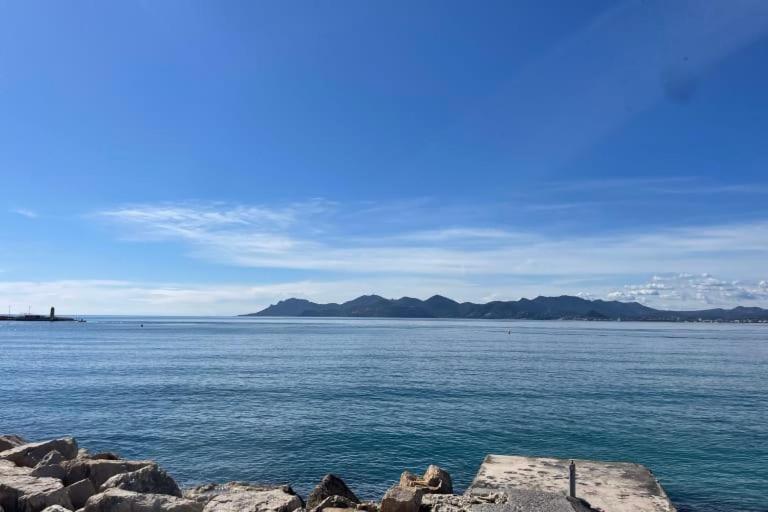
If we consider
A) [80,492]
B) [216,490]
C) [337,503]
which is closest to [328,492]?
[337,503]

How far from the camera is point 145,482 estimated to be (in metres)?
14.6

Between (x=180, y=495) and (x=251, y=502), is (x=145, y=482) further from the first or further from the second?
(x=251, y=502)

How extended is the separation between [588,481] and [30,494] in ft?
50.1

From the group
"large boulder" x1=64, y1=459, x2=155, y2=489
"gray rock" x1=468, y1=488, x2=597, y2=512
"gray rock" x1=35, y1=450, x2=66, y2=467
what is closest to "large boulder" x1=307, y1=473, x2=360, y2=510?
"large boulder" x1=64, y1=459, x2=155, y2=489

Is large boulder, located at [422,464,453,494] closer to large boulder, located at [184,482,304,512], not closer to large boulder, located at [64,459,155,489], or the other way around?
large boulder, located at [184,482,304,512]

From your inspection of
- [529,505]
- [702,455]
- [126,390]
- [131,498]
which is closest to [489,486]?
[529,505]

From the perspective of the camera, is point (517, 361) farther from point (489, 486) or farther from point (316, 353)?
point (489, 486)

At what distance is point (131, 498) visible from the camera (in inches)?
503

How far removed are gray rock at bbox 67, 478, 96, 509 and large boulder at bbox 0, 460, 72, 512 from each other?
374 millimetres

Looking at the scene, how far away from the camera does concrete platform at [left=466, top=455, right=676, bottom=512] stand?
1541 centimetres

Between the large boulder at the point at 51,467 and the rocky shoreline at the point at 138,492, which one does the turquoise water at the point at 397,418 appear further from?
the large boulder at the point at 51,467

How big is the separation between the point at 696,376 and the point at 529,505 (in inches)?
1890

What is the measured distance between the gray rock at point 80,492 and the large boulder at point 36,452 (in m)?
4.19

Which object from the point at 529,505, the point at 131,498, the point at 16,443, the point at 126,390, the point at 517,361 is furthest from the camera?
the point at 517,361
